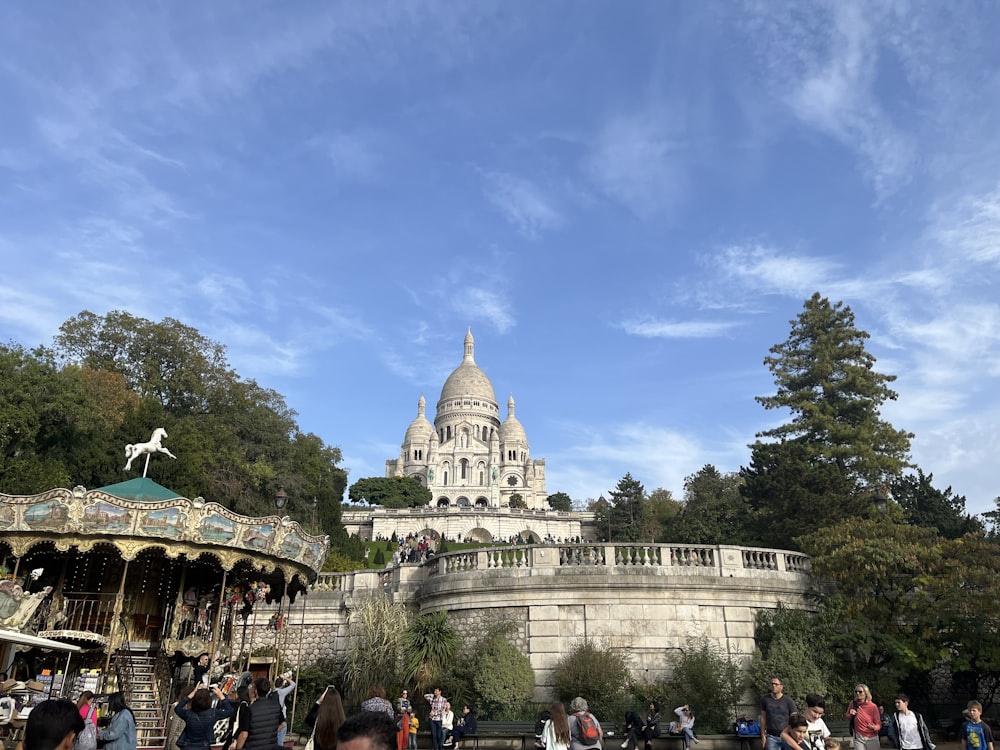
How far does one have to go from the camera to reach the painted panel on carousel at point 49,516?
16.8m

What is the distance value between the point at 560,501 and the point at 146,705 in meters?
93.3

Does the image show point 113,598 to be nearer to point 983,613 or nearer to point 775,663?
point 775,663

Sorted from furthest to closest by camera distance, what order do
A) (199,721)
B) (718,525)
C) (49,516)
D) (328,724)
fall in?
(718,525)
(49,516)
(199,721)
(328,724)

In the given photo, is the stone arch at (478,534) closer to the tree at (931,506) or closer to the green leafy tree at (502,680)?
the tree at (931,506)

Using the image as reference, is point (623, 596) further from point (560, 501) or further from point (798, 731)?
point (560, 501)

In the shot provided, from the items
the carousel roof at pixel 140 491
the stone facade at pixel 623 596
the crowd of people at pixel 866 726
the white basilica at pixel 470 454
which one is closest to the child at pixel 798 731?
the crowd of people at pixel 866 726

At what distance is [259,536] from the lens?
18719 mm

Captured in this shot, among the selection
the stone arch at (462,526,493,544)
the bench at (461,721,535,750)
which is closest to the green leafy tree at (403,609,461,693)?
the bench at (461,721,535,750)

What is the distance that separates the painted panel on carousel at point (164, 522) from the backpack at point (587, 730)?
1142 centimetres

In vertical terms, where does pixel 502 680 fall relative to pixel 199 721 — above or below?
above

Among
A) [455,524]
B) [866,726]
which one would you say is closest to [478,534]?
[455,524]

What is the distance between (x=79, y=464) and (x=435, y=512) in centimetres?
4703

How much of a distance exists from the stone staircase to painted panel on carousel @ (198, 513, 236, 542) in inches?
159

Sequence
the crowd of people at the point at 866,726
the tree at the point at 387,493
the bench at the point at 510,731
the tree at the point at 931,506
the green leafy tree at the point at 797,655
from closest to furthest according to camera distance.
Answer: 1. the crowd of people at the point at 866,726
2. the bench at the point at 510,731
3. the green leafy tree at the point at 797,655
4. the tree at the point at 931,506
5. the tree at the point at 387,493
